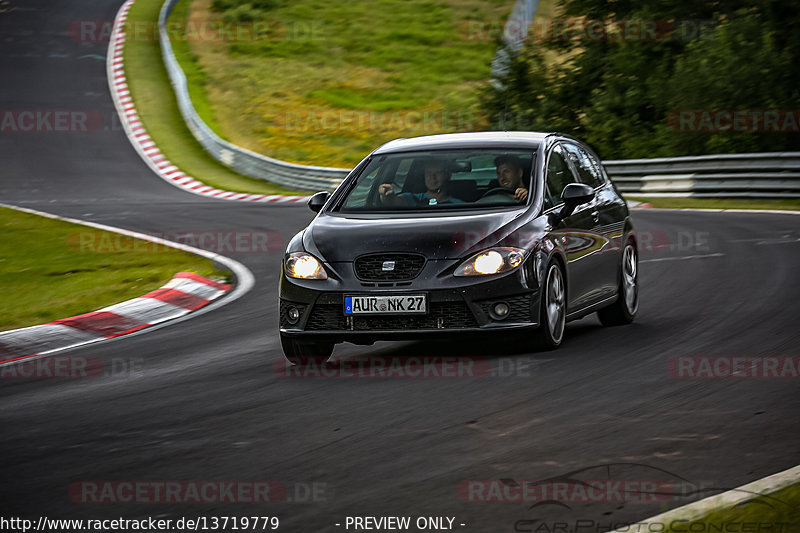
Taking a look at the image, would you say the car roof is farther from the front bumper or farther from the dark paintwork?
the front bumper

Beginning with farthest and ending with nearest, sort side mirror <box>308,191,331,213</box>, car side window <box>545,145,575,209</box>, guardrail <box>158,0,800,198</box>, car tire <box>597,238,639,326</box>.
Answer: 1. guardrail <box>158,0,800,198</box>
2. car tire <box>597,238,639,326</box>
3. side mirror <box>308,191,331,213</box>
4. car side window <box>545,145,575,209</box>

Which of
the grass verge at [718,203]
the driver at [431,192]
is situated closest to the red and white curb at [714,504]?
the driver at [431,192]

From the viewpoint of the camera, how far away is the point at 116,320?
12.1 m

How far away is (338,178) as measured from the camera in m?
31.0

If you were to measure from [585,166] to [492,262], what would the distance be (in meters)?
2.61

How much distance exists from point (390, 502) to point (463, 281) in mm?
3521

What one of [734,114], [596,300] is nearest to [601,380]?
[596,300]

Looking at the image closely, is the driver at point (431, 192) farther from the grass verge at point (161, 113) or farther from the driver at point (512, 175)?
the grass verge at point (161, 113)

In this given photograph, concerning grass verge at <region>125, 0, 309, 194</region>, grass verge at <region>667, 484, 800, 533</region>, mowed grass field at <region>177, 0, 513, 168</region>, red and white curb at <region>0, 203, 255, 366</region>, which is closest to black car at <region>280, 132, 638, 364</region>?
red and white curb at <region>0, 203, 255, 366</region>

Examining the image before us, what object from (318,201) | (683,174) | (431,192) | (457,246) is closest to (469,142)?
(431,192)

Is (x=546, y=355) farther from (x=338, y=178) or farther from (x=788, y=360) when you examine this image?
(x=338, y=178)

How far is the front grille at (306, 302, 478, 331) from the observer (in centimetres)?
850

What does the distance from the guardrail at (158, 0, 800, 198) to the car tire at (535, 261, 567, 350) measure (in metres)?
17.7

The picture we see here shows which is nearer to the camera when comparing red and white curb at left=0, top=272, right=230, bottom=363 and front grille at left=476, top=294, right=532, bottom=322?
front grille at left=476, top=294, right=532, bottom=322
